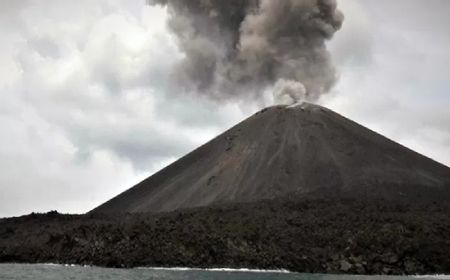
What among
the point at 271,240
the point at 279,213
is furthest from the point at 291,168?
the point at 271,240

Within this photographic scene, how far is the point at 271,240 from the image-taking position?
94875mm

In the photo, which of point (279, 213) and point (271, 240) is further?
point (279, 213)

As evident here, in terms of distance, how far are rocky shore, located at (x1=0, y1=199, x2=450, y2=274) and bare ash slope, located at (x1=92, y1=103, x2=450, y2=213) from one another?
11915mm

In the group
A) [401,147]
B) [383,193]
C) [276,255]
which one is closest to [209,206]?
[276,255]

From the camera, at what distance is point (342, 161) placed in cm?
13025

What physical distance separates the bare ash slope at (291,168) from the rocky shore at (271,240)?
11.9 m

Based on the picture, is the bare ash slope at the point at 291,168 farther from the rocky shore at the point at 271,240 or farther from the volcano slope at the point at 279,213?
the rocky shore at the point at 271,240

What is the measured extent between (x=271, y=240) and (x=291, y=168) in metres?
35.4

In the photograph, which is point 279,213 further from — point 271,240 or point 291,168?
point 291,168

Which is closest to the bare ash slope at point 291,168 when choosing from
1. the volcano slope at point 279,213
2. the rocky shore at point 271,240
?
the volcano slope at point 279,213

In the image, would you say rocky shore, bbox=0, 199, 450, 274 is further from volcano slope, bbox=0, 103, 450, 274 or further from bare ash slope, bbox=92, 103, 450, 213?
bare ash slope, bbox=92, 103, 450, 213

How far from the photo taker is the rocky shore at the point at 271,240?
90.2 m

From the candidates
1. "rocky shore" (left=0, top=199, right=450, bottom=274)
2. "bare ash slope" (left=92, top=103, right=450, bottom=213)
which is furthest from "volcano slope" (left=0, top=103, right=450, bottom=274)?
"bare ash slope" (left=92, top=103, right=450, bottom=213)

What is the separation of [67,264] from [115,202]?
158 ft
